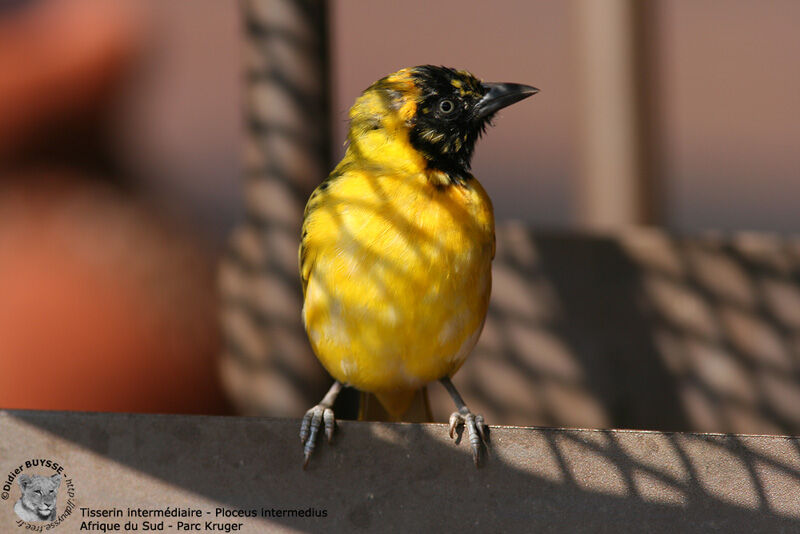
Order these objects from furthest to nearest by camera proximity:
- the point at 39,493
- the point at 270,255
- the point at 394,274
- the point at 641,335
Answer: the point at 641,335 → the point at 270,255 → the point at 394,274 → the point at 39,493

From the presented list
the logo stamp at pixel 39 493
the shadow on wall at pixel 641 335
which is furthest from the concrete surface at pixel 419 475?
the shadow on wall at pixel 641 335

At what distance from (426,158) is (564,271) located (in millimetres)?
1477

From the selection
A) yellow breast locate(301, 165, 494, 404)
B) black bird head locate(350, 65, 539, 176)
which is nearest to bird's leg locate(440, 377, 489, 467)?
yellow breast locate(301, 165, 494, 404)

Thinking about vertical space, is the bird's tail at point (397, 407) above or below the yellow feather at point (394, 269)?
below

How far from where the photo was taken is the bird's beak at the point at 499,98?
2.41m

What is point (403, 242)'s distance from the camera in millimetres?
2123

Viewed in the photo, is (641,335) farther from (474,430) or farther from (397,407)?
(474,430)

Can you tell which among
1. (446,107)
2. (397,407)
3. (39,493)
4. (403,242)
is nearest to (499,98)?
(446,107)

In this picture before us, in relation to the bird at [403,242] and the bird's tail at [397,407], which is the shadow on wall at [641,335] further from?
the bird at [403,242]

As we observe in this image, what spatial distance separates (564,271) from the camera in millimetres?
3668

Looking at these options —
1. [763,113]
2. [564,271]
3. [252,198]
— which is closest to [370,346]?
[252,198]

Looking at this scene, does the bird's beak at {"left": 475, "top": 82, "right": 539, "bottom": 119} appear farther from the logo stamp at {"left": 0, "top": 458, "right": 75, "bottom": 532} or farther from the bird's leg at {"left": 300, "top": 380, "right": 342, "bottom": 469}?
the logo stamp at {"left": 0, "top": 458, "right": 75, "bottom": 532}

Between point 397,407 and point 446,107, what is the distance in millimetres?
799

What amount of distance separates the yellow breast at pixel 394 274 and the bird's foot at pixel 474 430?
0.78 feet
